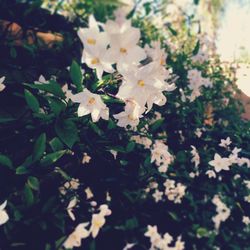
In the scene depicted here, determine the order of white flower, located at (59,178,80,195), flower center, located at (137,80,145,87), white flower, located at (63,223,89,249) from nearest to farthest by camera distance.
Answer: flower center, located at (137,80,145,87) → white flower, located at (63,223,89,249) → white flower, located at (59,178,80,195)

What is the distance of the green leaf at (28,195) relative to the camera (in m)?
1.13

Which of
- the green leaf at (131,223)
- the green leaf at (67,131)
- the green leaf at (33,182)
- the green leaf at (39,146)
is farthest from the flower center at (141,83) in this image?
the green leaf at (131,223)

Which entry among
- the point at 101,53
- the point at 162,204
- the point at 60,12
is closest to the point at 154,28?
the point at 60,12

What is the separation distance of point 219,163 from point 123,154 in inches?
26.9

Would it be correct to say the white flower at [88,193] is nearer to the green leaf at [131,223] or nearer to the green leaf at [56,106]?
the green leaf at [131,223]

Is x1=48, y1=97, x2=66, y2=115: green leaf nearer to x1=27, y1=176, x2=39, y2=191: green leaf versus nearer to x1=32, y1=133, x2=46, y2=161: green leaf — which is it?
x1=32, y1=133, x2=46, y2=161: green leaf

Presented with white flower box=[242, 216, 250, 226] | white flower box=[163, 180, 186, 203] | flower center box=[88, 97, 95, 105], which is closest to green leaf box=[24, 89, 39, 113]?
flower center box=[88, 97, 95, 105]

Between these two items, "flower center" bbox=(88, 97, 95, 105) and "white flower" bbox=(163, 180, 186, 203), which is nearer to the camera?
"flower center" bbox=(88, 97, 95, 105)

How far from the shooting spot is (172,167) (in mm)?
2109

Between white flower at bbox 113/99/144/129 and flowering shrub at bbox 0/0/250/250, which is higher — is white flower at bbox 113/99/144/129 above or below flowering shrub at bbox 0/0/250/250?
above

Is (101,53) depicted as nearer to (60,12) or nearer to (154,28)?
(60,12)

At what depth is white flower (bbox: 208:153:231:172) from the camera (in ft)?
6.50

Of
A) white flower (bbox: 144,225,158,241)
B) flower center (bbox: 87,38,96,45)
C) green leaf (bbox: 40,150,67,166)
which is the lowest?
white flower (bbox: 144,225,158,241)

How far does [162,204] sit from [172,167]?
0.24m
